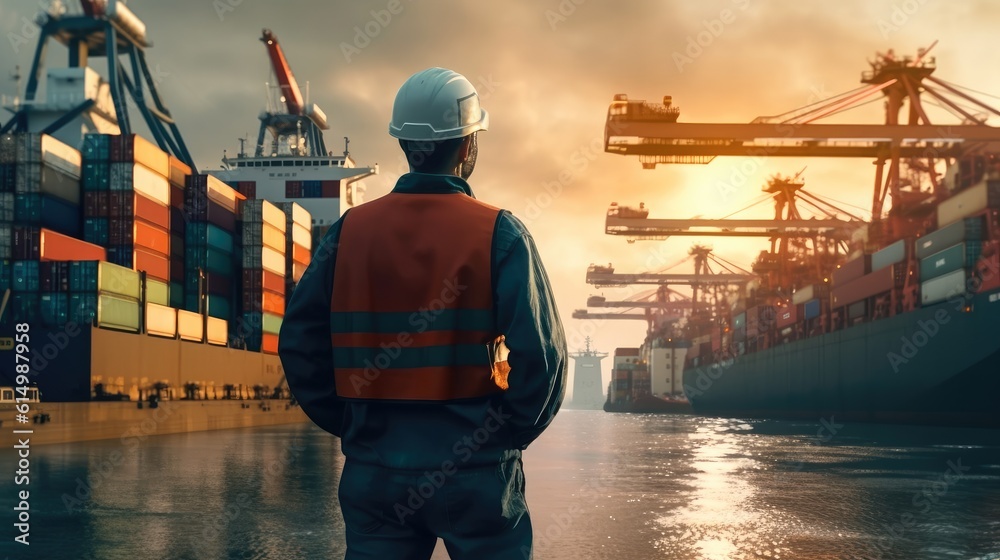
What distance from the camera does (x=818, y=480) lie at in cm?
1313

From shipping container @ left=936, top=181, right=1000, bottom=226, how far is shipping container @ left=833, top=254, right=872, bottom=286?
247 inches

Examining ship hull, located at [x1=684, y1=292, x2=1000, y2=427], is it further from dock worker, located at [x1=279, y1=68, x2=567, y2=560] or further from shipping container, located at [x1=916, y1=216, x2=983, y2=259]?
dock worker, located at [x1=279, y1=68, x2=567, y2=560]

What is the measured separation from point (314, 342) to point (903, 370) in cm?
3698

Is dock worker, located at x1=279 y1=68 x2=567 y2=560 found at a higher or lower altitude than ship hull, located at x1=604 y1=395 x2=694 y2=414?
higher

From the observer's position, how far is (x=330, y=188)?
59.1 meters

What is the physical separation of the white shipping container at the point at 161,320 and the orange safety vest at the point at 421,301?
31.6m

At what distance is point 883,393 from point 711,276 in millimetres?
53832

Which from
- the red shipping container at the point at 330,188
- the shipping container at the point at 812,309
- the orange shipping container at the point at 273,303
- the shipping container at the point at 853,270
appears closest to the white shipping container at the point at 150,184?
the orange shipping container at the point at 273,303

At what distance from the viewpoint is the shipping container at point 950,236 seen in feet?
108

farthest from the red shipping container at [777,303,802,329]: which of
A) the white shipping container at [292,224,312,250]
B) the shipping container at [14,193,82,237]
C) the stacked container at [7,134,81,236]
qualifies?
the stacked container at [7,134,81,236]

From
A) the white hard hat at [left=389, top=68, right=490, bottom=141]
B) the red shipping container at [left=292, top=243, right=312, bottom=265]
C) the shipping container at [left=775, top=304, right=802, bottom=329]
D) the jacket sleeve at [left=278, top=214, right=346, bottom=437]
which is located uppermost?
the red shipping container at [left=292, top=243, right=312, bottom=265]

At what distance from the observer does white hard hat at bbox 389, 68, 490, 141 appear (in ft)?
8.00

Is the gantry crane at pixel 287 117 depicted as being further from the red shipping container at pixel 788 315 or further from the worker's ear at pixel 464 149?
the worker's ear at pixel 464 149

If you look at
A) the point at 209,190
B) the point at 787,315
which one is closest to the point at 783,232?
the point at 787,315
